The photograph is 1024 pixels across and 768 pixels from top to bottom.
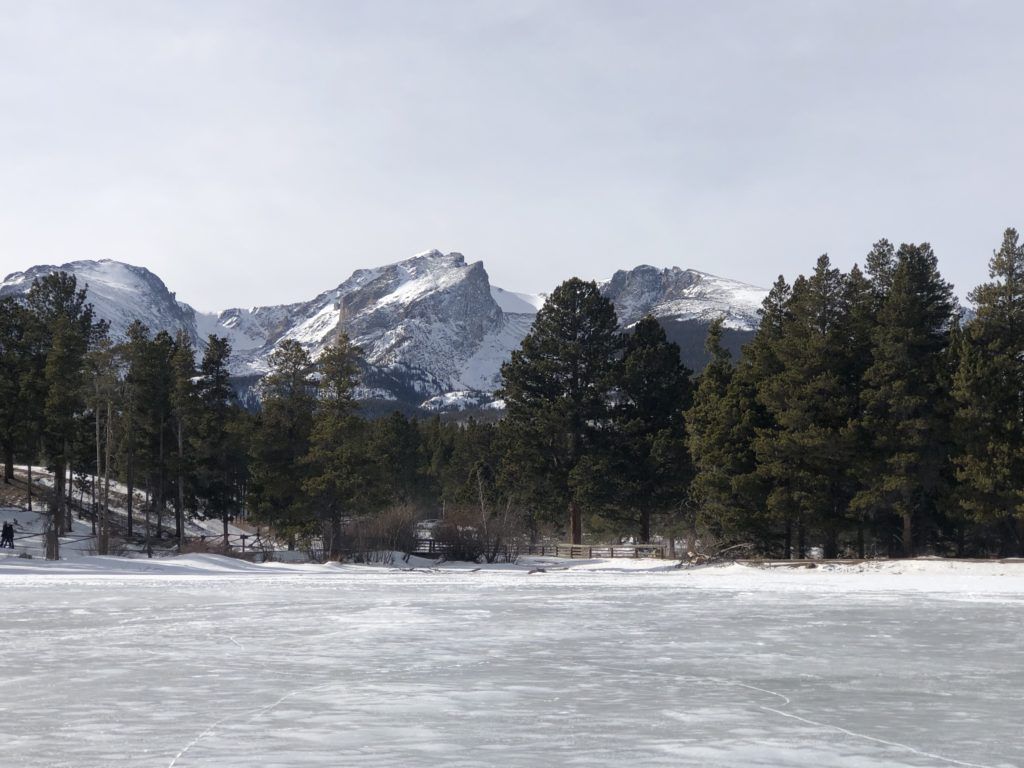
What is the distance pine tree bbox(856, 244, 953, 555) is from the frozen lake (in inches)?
637

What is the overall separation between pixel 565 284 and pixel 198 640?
48001mm

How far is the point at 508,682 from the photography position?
13.5 metres

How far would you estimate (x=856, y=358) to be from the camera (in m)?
46.5

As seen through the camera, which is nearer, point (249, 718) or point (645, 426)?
point (249, 718)

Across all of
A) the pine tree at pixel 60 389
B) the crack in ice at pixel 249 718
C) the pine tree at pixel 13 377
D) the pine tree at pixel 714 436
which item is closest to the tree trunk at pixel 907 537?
the pine tree at pixel 714 436

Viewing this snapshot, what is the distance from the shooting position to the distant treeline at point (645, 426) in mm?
42688

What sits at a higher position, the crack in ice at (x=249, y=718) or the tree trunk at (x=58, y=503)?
the tree trunk at (x=58, y=503)

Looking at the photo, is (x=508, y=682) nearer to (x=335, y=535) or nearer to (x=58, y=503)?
(x=58, y=503)

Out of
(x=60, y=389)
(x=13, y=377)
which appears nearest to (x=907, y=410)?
(x=60, y=389)

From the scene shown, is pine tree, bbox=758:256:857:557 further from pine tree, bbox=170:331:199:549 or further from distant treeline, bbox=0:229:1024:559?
pine tree, bbox=170:331:199:549

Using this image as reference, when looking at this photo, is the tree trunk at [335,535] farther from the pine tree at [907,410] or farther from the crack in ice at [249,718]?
the crack in ice at [249,718]

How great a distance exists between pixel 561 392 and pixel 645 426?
6208mm

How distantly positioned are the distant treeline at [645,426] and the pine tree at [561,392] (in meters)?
0.14

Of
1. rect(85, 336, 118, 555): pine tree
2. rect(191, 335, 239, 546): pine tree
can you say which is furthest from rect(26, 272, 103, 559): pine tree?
rect(191, 335, 239, 546): pine tree
